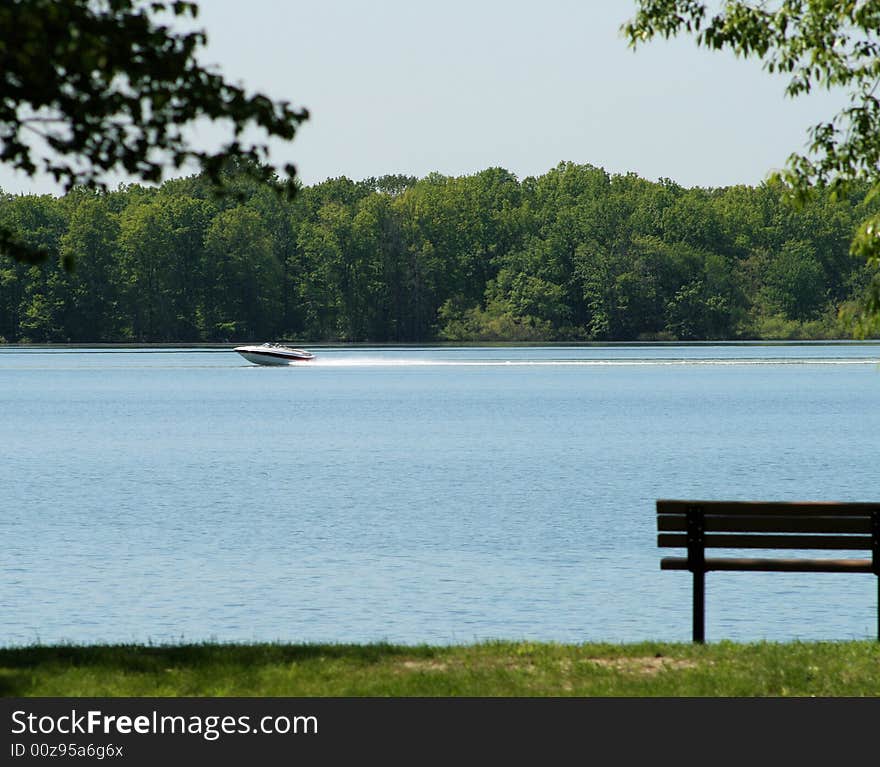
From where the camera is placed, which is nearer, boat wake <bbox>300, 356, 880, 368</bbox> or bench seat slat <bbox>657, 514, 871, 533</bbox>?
bench seat slat <bbox>657, 514, 871, 533</bbox>

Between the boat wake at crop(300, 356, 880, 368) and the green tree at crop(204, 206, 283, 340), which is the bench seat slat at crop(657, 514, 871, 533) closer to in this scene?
the boat wake at crop(300, 356, 880, 368)

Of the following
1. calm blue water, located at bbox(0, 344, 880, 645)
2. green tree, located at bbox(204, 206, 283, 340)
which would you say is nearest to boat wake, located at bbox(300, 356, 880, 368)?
green tree, located at bbox(204, 206, 283, 340)

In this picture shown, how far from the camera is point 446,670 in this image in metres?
11.2

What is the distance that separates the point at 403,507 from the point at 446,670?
26.0 m

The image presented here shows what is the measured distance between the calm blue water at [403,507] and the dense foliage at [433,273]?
2982 inches

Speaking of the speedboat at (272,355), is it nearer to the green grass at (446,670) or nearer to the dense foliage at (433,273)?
the dense foliage at (433,273)

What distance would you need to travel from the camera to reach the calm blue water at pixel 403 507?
21.2 m

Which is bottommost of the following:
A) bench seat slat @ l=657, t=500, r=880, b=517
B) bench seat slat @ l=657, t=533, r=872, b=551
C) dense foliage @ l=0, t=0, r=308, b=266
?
bench seat slat @ l=657, t=533, r=872, b=551

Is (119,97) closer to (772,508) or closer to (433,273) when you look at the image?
(772,508)

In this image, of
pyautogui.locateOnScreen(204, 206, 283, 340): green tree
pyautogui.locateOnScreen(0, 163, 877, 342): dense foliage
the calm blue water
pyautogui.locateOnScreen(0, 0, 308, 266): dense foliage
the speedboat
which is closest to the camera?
pyautogui.locateOnScreen(0, 0, 308, 266): dense foliage

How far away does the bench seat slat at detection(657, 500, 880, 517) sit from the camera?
42.0ft

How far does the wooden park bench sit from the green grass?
2.51ft

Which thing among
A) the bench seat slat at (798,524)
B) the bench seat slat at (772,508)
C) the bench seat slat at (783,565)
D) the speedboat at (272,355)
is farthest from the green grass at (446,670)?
the speedboat at (272,355)
